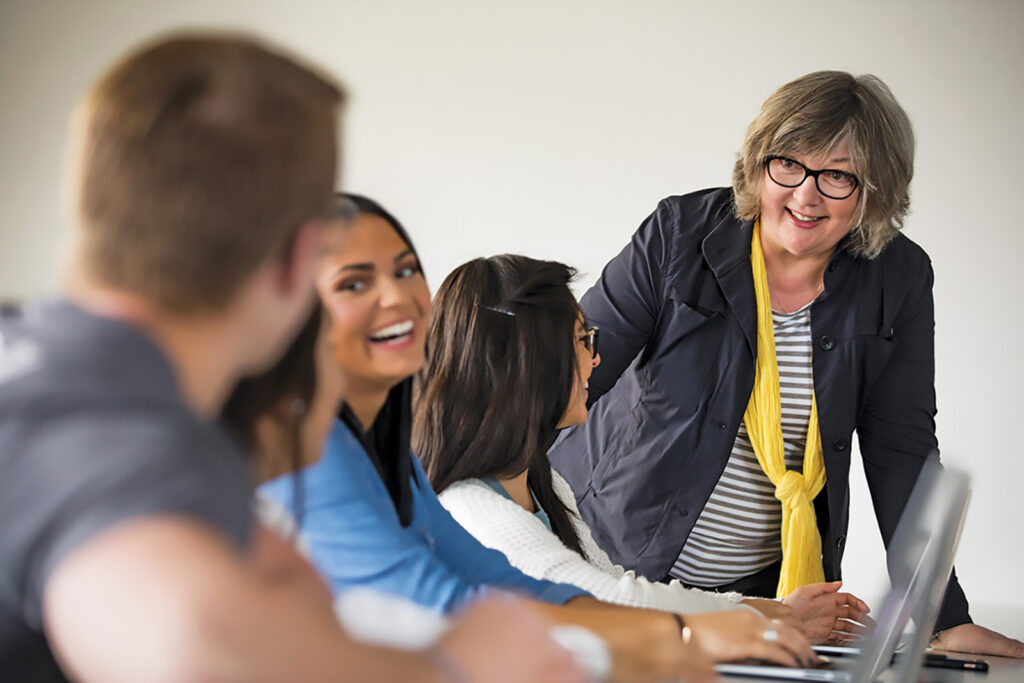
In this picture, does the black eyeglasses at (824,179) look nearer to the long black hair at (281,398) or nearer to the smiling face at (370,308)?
the smiling face at (370,308)

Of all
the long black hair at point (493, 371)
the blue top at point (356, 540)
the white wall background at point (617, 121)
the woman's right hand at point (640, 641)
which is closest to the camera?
the woman's right hand at point (640, 641)

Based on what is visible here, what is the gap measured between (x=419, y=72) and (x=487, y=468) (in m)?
3.21

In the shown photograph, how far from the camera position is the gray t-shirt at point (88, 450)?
463 mm

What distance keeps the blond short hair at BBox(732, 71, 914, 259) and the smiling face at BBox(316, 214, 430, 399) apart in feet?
3.18

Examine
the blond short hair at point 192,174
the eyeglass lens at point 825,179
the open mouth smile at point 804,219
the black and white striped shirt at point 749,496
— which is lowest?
the black and white striped shirt at point 749,496

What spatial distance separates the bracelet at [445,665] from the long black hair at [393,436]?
0.52 meters

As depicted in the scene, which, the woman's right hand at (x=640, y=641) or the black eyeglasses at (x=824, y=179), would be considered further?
the black eyeglasses at (x=824, y=179)

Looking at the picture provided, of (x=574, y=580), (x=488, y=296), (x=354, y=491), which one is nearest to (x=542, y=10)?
(x=488, y=296)

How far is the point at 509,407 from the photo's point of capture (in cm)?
154

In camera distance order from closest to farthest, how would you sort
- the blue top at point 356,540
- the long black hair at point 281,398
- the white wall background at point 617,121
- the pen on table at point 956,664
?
the long black hair at point 281,398 < the blue top at point 356,540 < the pen on table at point 956,664 < the white wall background at point 617,121

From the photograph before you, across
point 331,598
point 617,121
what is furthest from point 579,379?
point 617,121

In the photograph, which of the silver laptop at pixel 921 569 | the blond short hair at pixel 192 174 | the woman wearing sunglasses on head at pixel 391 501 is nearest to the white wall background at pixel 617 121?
the woman wearing sunglasses on head at pixel 391 501

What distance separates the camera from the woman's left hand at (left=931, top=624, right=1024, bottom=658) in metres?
1.55

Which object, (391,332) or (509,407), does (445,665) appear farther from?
(509,407)
